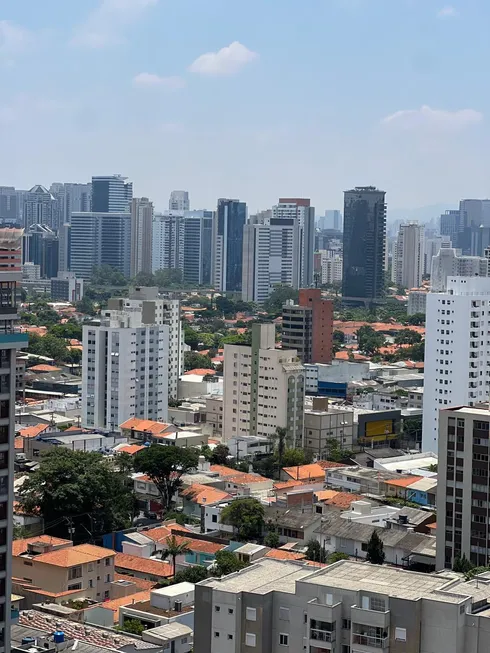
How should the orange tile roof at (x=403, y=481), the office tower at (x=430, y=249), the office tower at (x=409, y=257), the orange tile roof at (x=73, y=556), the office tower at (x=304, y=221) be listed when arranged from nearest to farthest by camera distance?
the orange tile roof at (x=73, y=556) < the orange tile roof at (x=403, y=481) < the office tower at (x=304, y=221) < the office tower at (x=409, y=257) < the office tower at (x=430, y=249)

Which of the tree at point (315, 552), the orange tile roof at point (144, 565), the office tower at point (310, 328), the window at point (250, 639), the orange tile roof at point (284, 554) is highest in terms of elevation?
the office tower at point (310, 328)

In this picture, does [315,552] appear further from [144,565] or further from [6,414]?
[6,414]

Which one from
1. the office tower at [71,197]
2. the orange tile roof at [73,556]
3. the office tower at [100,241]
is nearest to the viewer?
the orange tile roof at [73,556]

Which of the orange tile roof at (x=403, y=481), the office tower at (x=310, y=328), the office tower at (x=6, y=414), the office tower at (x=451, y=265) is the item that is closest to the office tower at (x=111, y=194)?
the office tower at (x=451, y=265)

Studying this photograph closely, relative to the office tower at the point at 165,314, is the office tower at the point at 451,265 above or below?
above

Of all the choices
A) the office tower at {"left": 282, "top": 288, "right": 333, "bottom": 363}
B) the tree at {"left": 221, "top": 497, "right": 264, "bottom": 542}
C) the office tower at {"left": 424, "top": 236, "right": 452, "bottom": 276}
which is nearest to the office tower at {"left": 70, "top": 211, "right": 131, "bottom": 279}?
the office tower at {"left": 424, "top": 236, "right": 452, "bottom": 276}

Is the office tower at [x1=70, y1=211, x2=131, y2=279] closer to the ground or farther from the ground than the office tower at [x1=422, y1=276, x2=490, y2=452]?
farther from the ground

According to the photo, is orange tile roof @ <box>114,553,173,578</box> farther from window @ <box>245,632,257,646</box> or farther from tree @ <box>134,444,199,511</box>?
window @ <box>245,632,257,646</box>

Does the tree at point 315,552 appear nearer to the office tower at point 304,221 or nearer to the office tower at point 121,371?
the office tower at point 121,371
